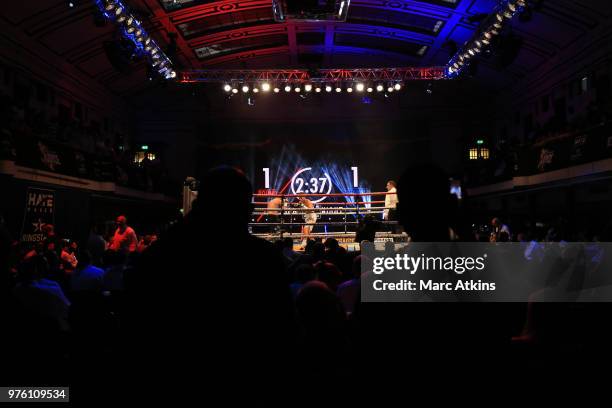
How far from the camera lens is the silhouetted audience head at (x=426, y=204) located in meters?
1.45

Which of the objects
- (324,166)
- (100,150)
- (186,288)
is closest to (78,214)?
(100,150)

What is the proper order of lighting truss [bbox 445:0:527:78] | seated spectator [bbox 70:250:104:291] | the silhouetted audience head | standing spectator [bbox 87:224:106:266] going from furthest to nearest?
lighting truss [bbox 445:0:527:78], standing spectator [bbox 87:224:106:266], seated spectator [bbox 70:250:104:291], the silhouetted audience head

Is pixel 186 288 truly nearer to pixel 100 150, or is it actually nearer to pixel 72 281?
pixel 72 281

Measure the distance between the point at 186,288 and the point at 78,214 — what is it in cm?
1407

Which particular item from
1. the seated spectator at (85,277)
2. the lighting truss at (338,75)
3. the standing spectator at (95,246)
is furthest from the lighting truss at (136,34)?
the seated spectator at (85,277)

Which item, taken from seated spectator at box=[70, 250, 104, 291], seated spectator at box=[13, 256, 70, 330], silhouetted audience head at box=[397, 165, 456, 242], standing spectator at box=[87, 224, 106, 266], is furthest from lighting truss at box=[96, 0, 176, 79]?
silhouetted audience head at box=[397, 165, 456, 242]

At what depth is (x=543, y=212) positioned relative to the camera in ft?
54.5

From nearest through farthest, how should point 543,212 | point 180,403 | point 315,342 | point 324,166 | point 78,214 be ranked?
point 180,403 < point 315,342 < point 78,214 < point 543,212 < point 324,166

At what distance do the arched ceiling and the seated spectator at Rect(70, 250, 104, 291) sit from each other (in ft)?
25.5

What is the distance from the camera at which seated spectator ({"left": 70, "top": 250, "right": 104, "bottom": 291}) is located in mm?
5609

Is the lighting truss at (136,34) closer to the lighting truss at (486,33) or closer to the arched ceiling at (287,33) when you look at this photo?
the arched ceiling at (287,33)

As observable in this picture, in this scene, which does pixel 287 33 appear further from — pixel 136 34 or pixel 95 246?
pixel 95 246

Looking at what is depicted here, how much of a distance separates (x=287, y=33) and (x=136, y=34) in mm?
6212

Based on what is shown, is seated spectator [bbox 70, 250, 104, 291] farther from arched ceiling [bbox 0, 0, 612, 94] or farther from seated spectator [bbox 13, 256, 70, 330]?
arched ceiling [bbox 0, 0, 612, 94]
